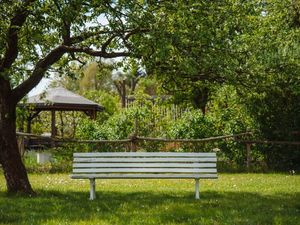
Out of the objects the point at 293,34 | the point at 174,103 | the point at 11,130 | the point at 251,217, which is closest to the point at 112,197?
the point at 11,130

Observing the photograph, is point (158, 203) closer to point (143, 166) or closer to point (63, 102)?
point (143, 166)

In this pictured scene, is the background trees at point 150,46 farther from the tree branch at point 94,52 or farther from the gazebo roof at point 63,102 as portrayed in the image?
the gazebo roof at point 63,102

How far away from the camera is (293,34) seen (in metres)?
12.4

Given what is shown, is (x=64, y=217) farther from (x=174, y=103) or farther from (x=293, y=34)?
(x=174, y=103)

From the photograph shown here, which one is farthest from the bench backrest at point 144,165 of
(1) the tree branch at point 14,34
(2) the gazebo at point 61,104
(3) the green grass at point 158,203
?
(2) the gazebo at point 61,104

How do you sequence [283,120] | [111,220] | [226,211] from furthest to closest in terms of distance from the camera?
1. [283,120]
2. [226,211]
3. [111,220]

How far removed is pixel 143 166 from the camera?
968 centimetres

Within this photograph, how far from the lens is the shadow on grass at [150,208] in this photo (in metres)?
7.41

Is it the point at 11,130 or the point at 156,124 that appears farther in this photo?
the point at 156,124

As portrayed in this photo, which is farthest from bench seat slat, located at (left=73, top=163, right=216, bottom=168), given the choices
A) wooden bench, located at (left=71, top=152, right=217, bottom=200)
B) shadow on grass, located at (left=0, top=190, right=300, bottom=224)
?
shadow on grass, located at (left=0, top=190, right=300, bottom=224)

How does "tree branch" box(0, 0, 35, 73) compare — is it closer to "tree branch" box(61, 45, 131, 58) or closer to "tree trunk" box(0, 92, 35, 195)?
"tree trunk" box(0, 92, 35, 195)

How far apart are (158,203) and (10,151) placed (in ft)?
10.2

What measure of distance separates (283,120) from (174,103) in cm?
724

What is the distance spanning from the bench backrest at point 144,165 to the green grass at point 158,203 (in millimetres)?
482
